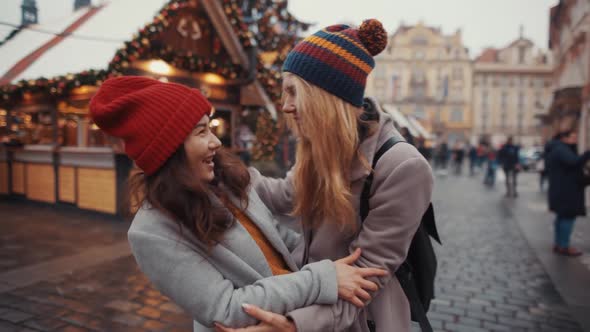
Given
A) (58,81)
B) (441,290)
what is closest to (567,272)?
(441,290)

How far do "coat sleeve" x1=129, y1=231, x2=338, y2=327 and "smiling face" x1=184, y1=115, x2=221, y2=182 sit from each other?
0.26 metres

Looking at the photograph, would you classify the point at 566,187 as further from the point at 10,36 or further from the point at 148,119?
the point at 10,36

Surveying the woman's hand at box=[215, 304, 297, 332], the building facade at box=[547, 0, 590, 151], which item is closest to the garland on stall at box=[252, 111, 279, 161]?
the woman's hand at box=[215, 304, 297, 332]

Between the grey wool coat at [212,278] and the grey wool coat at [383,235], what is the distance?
0.07 meters

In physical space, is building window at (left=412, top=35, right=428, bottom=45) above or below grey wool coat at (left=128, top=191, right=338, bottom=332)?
above

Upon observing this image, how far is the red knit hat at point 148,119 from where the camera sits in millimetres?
1357

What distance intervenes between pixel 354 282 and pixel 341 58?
2.53ft

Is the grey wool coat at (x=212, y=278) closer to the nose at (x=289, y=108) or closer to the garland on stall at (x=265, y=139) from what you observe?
the nose at (x=289, y=108)

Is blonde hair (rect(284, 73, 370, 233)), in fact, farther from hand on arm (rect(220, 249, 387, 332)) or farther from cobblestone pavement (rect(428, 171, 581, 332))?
cobblestone pavement (rect(428, 171, 581, 332))

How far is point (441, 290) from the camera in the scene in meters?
4.69

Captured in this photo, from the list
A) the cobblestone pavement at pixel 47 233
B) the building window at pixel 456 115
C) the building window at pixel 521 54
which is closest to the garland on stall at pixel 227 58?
the cobblestone pavement at pixel 47 233

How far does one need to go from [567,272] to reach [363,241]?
5.17 meters

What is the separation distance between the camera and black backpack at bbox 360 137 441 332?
4.99ft

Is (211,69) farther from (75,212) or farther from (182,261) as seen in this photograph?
(182,261)
